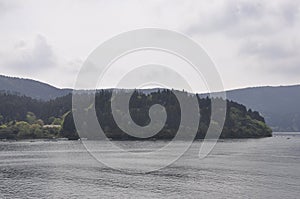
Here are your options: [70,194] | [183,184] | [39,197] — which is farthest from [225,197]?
[39,197]

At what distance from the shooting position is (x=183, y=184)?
205 ft

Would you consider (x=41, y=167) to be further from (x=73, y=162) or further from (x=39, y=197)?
(x=39, y=197)

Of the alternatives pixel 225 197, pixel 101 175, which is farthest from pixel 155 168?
pixel 225 197

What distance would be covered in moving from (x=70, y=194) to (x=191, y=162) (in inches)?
1840

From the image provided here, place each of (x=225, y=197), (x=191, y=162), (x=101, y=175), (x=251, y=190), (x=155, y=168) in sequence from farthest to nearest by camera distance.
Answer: (x=191, y=162), (x=155, y=168), (x=101, y=175), (x=251, y=190), (x=225, y=197)

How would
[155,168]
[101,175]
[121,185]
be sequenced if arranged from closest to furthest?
[121,185] < [101,175] < [155,168]

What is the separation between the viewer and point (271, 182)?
6291 centimetres

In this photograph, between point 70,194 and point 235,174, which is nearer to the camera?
point 70,194

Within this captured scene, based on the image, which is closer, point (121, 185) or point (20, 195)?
point (20, 195)

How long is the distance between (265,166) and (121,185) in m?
37.9

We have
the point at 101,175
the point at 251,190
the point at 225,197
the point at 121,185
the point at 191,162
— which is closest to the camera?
the point at 225,197

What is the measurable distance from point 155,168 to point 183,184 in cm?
2188

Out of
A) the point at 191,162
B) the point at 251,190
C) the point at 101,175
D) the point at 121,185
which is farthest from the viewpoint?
the point at 191,162

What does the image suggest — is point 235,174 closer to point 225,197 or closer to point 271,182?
point 271,182
